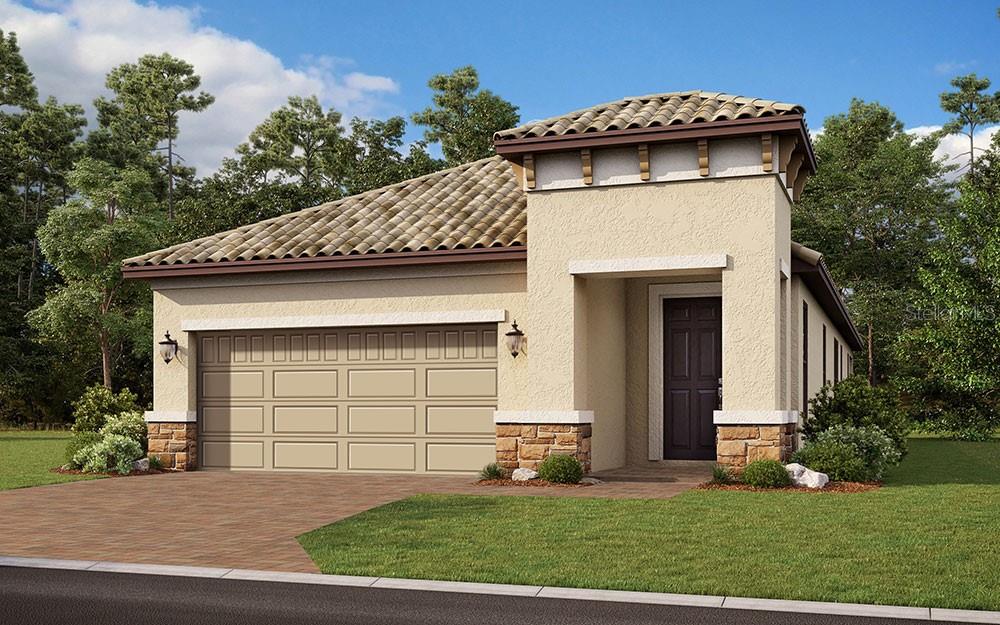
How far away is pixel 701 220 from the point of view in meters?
15.9

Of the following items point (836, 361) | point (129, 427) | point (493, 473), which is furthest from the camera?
point (836, 361)

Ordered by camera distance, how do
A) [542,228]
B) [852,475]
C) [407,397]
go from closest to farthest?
[852,475] < [542,228] < [407,397]

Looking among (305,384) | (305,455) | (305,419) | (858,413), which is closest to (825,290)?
(858,413)

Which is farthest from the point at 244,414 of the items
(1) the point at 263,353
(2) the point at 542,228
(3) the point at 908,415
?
(3) the point at 908,415

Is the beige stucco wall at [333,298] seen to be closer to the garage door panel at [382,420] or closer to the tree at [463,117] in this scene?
the garage door panel at [382,420]

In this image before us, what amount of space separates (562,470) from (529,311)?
2.65 metres

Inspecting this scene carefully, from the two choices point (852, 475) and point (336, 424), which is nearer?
point (852, 475)

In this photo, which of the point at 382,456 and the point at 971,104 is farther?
the point at 971,104

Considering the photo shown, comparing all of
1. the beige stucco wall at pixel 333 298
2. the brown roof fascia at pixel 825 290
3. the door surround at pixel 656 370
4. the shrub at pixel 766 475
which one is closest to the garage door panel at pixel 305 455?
the beige stucco wall at pixel 333 298

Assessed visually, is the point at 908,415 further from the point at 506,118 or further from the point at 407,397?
the point at 506,118

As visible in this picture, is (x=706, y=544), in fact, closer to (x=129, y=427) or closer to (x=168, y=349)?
(x=168, y=349)

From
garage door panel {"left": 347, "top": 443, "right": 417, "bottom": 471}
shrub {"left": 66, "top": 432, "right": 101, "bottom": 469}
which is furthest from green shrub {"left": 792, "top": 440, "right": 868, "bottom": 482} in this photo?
shrub {"left": 66, "top": 432, "right": 101, "bottom": 469}

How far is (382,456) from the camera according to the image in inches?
715

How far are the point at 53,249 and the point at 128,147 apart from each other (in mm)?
19554
